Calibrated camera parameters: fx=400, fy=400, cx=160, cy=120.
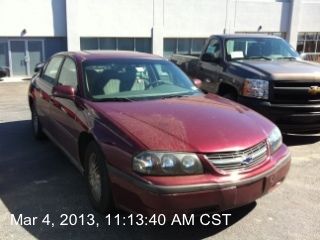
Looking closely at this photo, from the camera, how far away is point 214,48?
7.88m

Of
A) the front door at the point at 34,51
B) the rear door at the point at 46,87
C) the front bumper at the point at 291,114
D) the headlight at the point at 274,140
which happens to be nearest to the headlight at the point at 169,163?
the headlight at the point at 274,140

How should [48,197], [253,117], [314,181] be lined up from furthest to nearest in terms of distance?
[314,181], [48,197], [253,117]

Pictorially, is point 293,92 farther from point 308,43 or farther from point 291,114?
point 308,43

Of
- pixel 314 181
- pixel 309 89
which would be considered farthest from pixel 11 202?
pixel 309 89

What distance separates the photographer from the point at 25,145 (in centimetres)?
632

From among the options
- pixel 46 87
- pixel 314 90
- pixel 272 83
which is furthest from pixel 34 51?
pixel 314 90

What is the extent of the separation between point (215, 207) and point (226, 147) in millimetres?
485

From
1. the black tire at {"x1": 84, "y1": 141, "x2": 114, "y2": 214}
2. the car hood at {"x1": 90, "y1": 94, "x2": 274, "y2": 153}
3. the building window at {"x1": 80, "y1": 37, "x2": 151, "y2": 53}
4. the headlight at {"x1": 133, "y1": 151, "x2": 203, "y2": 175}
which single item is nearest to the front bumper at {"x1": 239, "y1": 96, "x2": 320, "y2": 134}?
the car hood at {"x1": 90, "y1": 94, "x2": 274, "y2": 153}

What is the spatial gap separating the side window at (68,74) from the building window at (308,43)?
29.8 metres

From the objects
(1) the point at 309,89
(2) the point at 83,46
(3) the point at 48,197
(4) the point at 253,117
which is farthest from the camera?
(2) the point at 83,46

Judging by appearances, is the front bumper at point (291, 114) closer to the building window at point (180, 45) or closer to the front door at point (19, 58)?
the front door at point (19, 58)

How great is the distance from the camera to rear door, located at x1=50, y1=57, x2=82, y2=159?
14.2 feet

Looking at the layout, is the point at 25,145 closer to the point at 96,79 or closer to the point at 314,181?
the point at 96,79

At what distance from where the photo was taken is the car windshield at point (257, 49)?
7.30 meters
